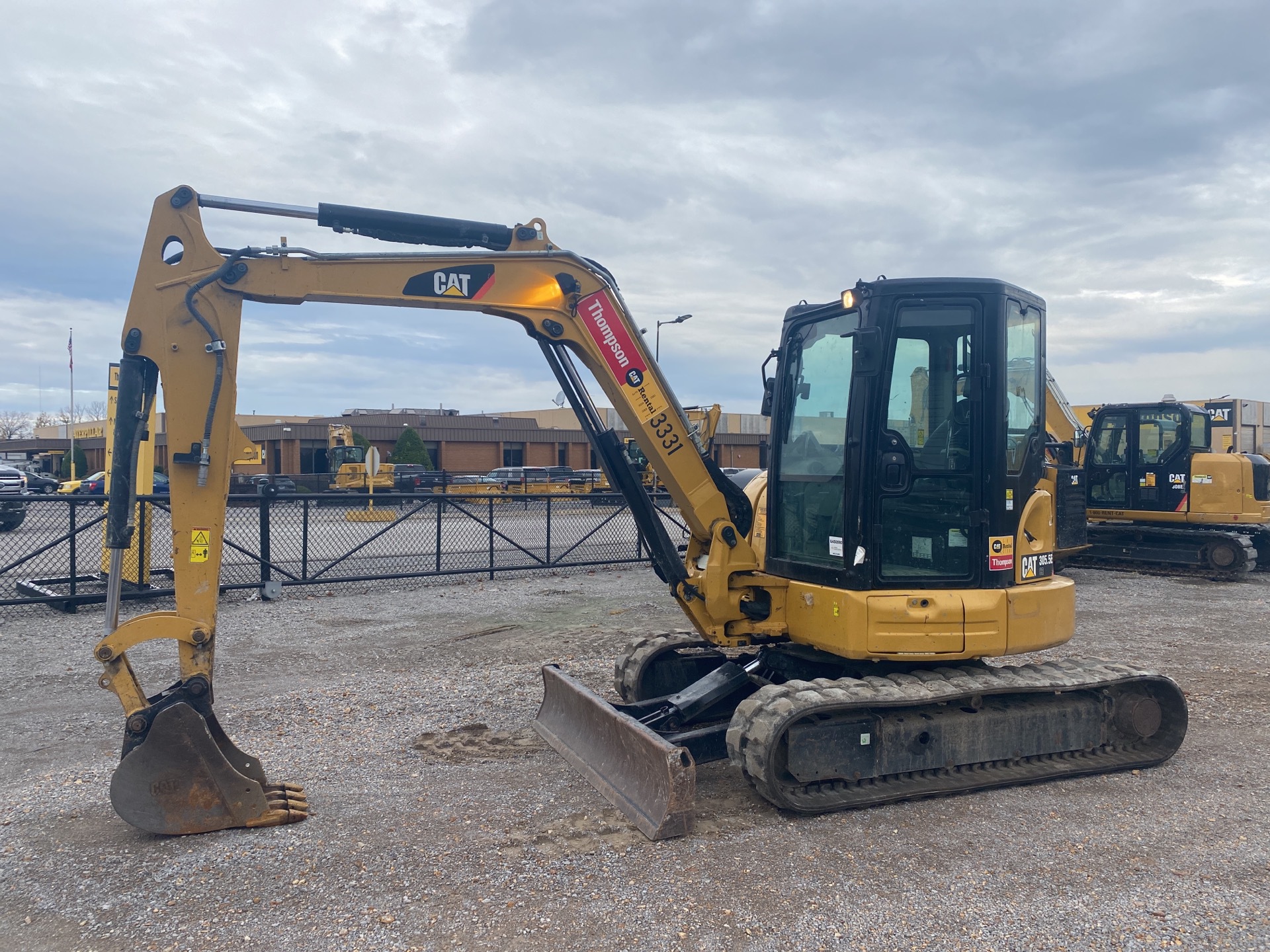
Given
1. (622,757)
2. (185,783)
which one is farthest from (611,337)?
(185,783)

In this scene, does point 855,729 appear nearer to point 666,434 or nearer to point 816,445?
point 816,445

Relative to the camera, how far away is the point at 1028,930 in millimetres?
3908

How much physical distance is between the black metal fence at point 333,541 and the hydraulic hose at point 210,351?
544 cm

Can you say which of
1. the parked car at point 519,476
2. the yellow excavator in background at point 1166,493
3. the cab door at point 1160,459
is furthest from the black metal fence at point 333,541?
the parked car at point 519,476

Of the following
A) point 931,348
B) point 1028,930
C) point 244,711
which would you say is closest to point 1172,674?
point 931,348

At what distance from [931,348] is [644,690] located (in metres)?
3.14

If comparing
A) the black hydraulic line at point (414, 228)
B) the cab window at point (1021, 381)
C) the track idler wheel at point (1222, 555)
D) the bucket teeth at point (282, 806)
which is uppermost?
the black hydraulic line at point (414, 228)

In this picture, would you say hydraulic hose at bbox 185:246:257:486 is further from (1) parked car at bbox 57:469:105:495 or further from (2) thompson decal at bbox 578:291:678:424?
(1) parked car at bbox 57:469:105:495

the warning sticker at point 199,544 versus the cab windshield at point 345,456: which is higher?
the cab windshield at point 345,456

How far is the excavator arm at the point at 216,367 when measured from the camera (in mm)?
4629

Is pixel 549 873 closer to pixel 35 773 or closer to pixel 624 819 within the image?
pixel 624 819

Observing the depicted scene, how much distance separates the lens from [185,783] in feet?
15.2

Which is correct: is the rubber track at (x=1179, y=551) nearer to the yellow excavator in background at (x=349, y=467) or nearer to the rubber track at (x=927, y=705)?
the rubber track at (x=927, y=705)

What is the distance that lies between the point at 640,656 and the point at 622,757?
146cm
